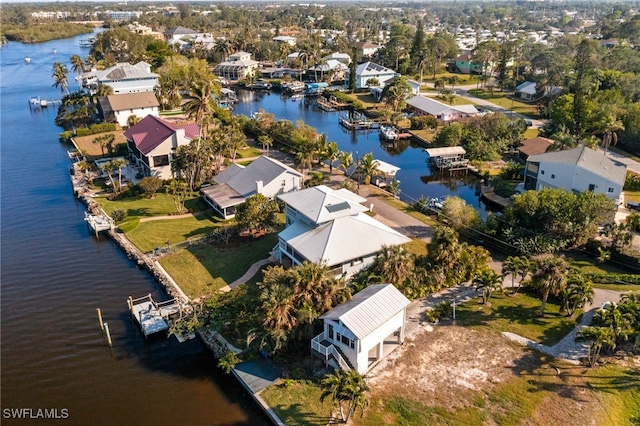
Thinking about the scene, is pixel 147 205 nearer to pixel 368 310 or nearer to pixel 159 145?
pixel 159 145

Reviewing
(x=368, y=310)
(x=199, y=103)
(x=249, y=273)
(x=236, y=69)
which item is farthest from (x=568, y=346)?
(x=236, y=69)

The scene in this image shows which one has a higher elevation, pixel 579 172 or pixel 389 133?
pixel 579 172

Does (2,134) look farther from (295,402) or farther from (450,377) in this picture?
(450,377)

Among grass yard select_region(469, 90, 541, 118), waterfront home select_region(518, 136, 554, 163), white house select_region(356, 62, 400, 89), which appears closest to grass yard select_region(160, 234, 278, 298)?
waterfront home select_region(518, 136, 554, 163)

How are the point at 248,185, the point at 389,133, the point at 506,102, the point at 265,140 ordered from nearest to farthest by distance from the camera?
1. the point at 248,185
2. the point at 265,140
3. the point at 389,133
4. the point at 506,102

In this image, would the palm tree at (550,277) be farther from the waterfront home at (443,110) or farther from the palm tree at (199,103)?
the waterfront home at (443,110)

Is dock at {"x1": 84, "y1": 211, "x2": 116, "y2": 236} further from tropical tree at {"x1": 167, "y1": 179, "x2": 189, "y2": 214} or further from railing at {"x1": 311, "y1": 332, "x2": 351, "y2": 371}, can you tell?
railing at {"x1": 311, "y1": 332, "x2": 351, "y2": 371}
